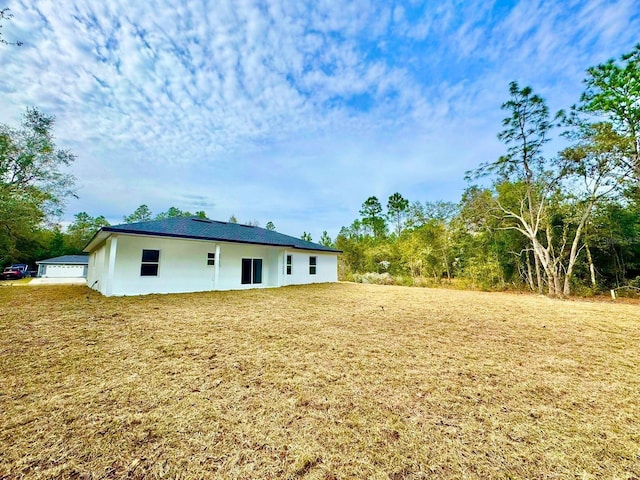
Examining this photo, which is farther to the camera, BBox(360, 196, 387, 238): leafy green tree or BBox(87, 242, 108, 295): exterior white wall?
BBox(360, 196, 387, 238): leafy green tree

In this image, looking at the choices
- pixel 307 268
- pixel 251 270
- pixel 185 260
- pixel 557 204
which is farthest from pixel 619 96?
pixel 185 260

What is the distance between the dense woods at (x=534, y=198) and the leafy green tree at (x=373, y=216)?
39.2 feet

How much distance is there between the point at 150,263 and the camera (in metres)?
9.41

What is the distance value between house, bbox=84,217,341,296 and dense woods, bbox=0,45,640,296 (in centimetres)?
696

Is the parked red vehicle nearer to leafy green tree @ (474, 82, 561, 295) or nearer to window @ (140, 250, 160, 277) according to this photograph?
window @ (140, 250, 160, 277)

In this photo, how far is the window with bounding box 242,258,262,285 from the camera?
12.0 metres

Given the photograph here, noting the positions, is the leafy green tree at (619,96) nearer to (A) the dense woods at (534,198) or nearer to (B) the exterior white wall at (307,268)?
(A) the dense woods at (534,198)

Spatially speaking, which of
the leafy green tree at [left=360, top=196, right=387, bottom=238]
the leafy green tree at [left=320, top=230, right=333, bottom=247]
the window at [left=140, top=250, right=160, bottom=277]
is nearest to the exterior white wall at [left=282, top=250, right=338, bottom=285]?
the window at [left=140, top=250, right=160, bottom=277]

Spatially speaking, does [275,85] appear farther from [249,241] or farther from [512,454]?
[512,454]

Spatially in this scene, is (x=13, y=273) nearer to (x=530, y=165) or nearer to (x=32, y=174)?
(x=32, y=174)

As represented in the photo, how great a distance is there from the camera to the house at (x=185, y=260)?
8.84 metres

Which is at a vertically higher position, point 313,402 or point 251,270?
point 251,270

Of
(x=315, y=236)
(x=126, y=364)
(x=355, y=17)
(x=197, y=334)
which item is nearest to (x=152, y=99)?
(x=355, y=17)

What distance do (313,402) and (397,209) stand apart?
95.8 ft
